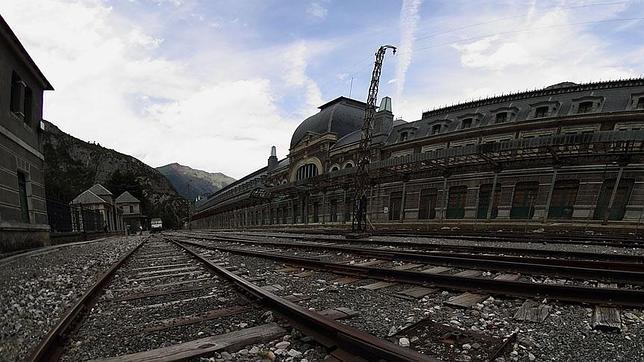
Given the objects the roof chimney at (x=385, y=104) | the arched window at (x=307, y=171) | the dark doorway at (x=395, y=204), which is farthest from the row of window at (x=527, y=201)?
the arched window at (x=307, y=171)

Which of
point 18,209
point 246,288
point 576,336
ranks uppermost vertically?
point 576,336

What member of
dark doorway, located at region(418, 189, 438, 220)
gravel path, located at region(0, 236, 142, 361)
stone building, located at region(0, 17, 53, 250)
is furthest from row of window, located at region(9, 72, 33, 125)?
dark doorway, located at region(418, 189, 438, 220)

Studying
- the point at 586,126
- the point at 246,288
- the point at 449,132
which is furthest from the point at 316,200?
the point at 246,288

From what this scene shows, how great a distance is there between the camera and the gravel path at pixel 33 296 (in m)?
3.08

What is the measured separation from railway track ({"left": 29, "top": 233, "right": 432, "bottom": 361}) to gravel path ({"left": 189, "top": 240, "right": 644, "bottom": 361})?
0.60 meters

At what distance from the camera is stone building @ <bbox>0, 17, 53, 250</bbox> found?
10484 mm

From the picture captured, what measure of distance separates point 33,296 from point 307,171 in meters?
44.7

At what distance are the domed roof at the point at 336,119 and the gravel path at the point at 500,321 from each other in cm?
4235

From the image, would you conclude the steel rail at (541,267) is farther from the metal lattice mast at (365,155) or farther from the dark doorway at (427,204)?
the dark doorway at (427,204)

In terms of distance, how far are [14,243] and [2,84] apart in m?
5.73

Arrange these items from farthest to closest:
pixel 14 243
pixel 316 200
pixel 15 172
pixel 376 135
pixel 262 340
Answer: pixel 316 200
pixel 376 135
pixel 15 172
pixel 14 243
pixel 262 340

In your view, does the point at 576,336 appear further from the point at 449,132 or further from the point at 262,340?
the point at 449,132

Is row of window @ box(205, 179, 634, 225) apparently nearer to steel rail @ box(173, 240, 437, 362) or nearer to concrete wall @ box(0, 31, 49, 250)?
steel rail @ box(173, 240, 437, 362)

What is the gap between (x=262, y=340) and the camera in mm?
2820
